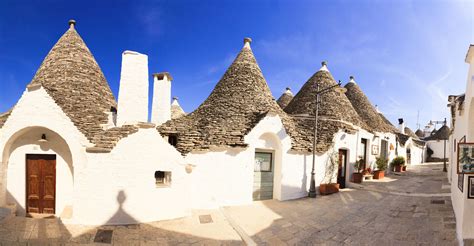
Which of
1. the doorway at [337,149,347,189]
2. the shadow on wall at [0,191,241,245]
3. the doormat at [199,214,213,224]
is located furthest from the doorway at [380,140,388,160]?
the shadow on wall at [0,191,241,245]

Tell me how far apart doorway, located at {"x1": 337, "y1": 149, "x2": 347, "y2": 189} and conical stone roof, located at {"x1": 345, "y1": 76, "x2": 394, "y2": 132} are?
4.71 meters

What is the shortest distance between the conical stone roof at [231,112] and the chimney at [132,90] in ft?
6.06

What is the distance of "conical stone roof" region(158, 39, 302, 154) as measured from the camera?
346 inches

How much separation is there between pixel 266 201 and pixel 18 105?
318 inches

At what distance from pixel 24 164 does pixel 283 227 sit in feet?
24.5

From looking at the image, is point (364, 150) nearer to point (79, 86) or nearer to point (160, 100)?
point (160, 100)

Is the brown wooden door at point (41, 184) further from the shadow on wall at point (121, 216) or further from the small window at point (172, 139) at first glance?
the small window at point (172, 139)

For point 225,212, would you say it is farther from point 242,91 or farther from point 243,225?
point 242,91

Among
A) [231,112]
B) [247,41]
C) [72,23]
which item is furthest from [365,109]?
[72,23]

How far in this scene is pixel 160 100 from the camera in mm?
10648

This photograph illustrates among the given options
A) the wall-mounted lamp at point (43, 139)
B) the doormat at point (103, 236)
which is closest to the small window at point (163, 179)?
the doormat at point (103, 236)

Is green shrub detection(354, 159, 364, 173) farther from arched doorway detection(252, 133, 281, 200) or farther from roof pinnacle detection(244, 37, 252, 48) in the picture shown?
roof pinnacle detection(244, 37, 252, 48)

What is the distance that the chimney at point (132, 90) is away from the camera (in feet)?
25.0

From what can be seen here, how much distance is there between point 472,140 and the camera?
16.1 feet
